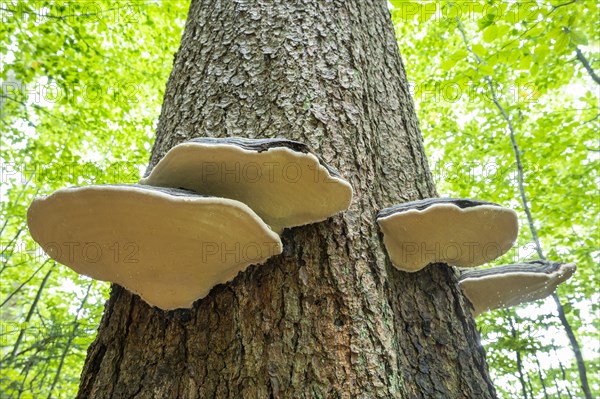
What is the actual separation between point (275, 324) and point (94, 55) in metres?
9.11

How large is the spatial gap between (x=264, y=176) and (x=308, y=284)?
1.61 feet

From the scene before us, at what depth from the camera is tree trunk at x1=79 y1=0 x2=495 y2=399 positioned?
146 cm

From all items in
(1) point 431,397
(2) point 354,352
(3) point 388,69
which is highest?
(3) point 388,69

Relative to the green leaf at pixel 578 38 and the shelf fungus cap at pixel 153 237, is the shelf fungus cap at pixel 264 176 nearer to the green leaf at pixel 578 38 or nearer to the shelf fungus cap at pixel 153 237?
the shelf fungus cap at pixel 153 237

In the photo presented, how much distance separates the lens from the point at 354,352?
1454 mm

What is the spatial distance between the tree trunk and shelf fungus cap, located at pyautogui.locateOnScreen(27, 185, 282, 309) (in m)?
0.14

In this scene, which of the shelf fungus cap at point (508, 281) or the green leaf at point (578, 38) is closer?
the shelf fungus cap at point (508, 281)

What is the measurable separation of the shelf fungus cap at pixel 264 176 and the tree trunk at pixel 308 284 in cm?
15

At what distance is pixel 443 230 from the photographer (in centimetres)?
188

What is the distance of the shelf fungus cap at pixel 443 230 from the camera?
1771mm

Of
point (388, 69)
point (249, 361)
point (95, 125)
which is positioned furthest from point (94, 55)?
point (249, 361)

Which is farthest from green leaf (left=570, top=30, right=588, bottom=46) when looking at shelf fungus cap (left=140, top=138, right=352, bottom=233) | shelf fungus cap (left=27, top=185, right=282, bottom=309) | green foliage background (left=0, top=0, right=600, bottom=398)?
shelf fungus cap (left=27, top=185, right=282, bottom=309)

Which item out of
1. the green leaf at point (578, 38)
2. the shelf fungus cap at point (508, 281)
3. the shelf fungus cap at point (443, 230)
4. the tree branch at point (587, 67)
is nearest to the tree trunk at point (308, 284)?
the shelf fungus cap at point (443, 230)

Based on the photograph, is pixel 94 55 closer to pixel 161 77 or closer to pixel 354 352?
pixel 161 77
